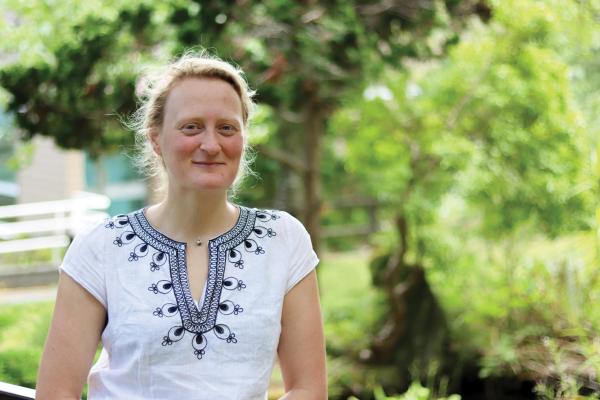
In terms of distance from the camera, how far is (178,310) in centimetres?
157

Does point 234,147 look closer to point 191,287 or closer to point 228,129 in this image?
point 228,129

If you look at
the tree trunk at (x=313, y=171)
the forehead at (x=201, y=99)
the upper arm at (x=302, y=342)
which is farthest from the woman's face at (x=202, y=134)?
the tree trunk at (x=313, y=171)

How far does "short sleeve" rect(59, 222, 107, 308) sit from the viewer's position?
1587mm

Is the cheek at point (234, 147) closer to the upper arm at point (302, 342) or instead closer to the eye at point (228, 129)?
the eye at point (228, 129)

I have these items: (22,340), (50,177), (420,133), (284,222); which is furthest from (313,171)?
(50,177)

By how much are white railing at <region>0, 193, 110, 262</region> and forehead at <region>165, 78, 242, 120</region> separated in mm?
7937

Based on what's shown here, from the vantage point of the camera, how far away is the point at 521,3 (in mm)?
5168

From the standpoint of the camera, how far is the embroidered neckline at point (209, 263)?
1576 millimetres

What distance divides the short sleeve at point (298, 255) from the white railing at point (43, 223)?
25.9 ft

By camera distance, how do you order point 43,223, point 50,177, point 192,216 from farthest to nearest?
point 50,177 → point 43,223 → point 192,216

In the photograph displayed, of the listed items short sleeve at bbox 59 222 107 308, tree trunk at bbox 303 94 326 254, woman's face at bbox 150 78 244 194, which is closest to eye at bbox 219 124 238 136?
woman's face at bbox 150 78 244 194

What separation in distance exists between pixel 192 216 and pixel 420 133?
4408 millimetres

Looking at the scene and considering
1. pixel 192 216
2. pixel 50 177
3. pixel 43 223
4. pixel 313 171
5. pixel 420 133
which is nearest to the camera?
pixel 192 216

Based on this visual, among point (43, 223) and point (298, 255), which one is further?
point (43, 223)
